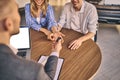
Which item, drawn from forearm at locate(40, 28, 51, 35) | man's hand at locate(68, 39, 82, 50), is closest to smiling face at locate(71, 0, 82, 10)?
forearm at locate(40, 28, 51, 35)

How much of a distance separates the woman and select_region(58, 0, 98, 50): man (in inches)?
5.1

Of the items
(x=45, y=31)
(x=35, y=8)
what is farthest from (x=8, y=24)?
(x=35, y=8)

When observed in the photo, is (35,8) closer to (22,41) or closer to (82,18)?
(82,18)

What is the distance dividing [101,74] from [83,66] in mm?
1250

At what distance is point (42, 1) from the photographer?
229cm

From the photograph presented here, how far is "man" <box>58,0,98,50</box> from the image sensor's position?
7.44 feet

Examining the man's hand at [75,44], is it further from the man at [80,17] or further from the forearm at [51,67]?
the forearm at [51,67]

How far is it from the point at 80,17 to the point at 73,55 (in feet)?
2.44

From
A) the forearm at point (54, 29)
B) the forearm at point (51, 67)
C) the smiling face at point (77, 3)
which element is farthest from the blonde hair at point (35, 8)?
the forearm at point (51, 67)

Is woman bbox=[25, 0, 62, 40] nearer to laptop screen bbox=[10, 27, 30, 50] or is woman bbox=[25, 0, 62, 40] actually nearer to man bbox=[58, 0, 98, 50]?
man bbox=[58, 0, 98, 50]

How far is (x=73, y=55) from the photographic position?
1732mm

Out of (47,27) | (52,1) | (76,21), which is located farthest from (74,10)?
(52,1)

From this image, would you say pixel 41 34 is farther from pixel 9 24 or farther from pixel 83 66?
pixel 9 24

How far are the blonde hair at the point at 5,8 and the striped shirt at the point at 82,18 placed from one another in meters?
1.46
